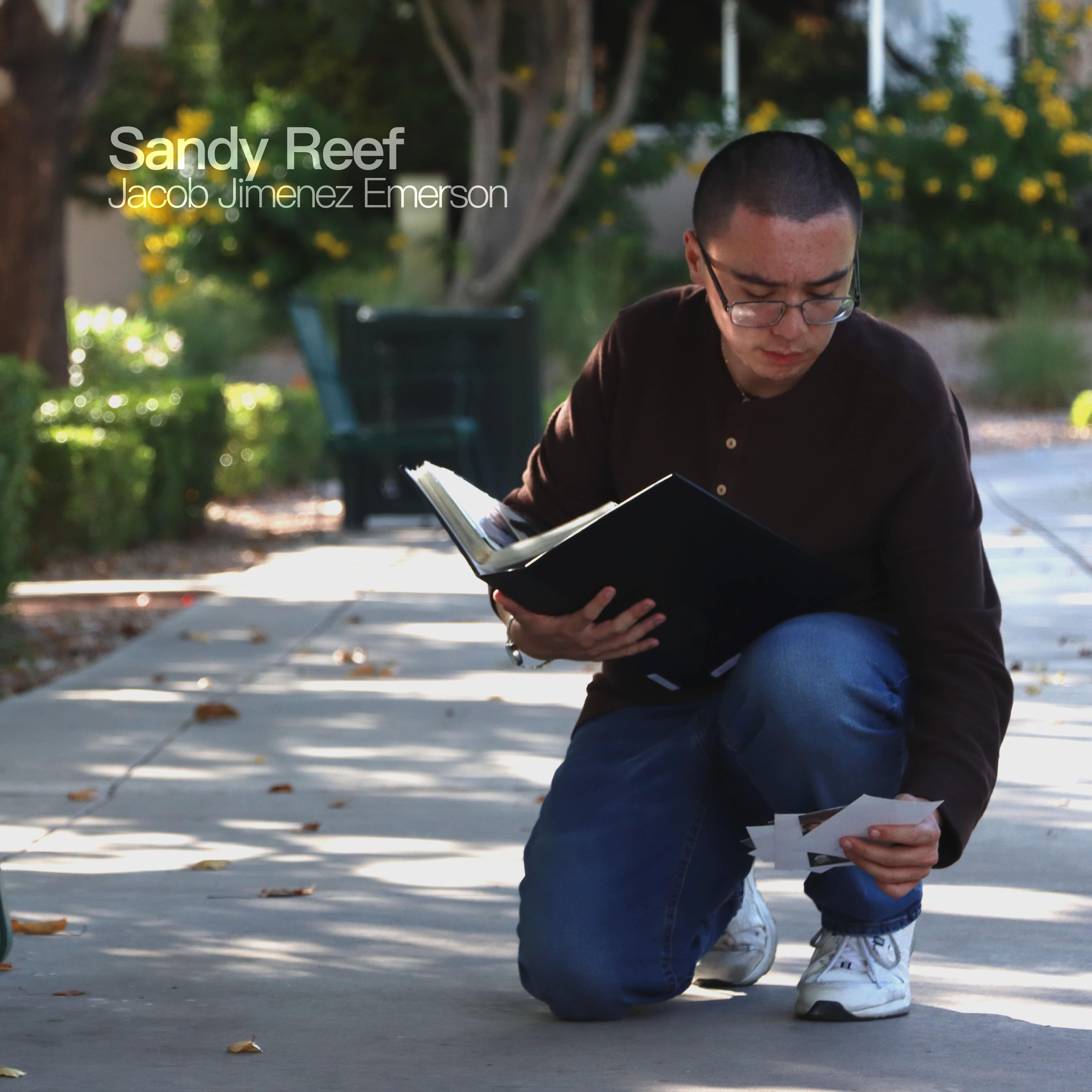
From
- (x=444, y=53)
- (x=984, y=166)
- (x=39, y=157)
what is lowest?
(x=39, y=157)

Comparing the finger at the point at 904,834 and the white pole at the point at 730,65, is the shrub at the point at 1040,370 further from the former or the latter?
the finger at the point at 904,834

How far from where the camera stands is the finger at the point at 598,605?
2.78m

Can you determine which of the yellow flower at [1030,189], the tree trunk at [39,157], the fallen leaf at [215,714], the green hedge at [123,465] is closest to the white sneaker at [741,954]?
the fallen leaf at [215,714]

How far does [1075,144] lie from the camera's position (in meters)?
18.5

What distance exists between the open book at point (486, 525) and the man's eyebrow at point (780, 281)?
15.9 inches

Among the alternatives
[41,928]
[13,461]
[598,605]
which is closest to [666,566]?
[598,605]

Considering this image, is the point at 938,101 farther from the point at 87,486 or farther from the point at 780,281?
the point at 780,281

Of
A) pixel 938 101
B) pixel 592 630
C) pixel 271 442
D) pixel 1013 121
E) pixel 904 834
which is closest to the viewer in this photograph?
pixel 904 834

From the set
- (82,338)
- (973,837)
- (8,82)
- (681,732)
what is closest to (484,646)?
(973,837)

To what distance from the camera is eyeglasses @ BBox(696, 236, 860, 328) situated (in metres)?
2.75

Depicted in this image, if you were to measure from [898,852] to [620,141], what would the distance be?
16916mm

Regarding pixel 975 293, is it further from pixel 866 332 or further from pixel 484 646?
pixel 866 332

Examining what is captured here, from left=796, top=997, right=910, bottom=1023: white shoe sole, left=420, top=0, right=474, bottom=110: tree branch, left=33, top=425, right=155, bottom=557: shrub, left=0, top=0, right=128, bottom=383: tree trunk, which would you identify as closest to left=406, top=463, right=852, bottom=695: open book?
left=796, top=997, right=910, bottom=1023: white shoe sole

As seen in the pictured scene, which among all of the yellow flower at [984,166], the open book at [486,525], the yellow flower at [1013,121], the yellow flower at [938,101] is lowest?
the open book at [486,525]
